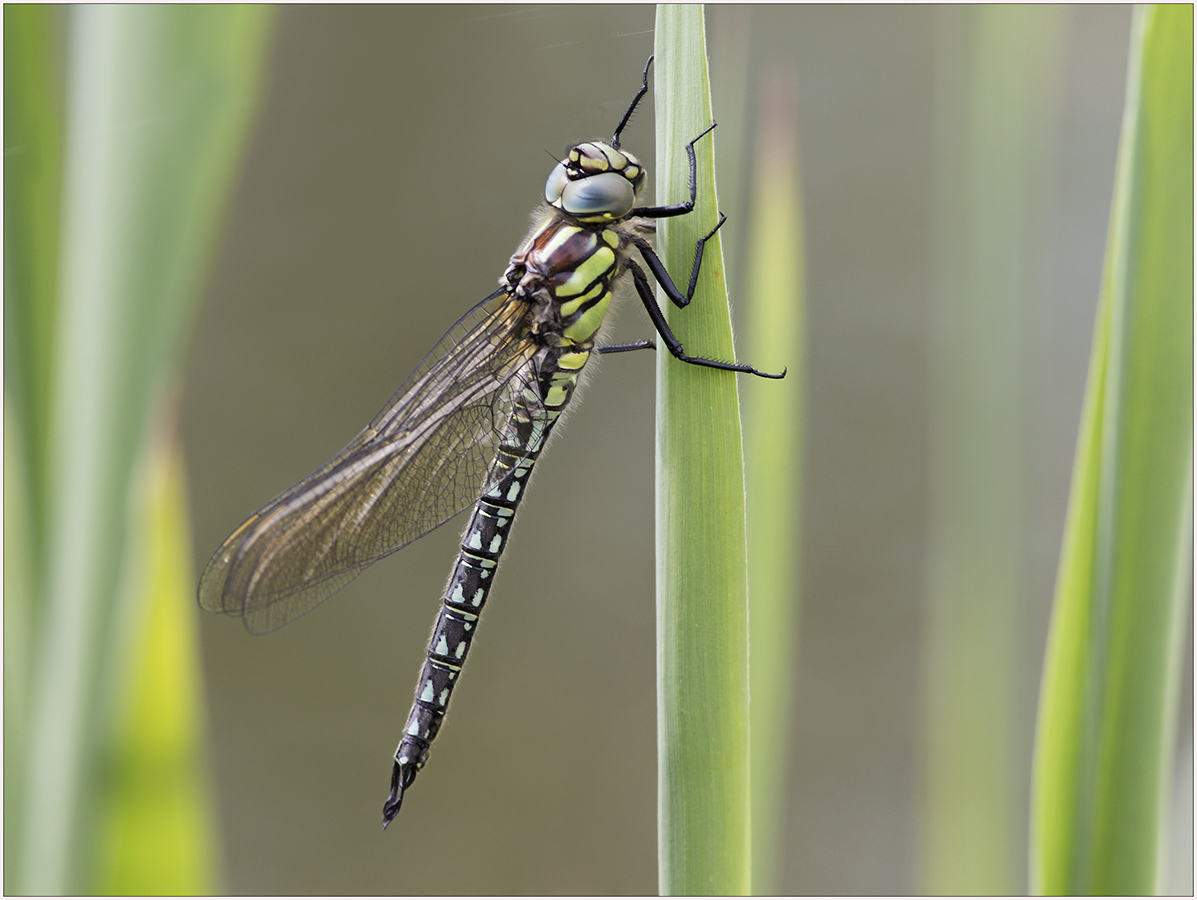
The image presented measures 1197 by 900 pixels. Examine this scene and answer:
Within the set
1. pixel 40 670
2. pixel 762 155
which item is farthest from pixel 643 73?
pixel 40 670

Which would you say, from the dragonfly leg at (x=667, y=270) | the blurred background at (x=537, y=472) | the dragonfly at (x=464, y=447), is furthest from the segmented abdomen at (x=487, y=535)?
the blurred background at (x=537, y=472)

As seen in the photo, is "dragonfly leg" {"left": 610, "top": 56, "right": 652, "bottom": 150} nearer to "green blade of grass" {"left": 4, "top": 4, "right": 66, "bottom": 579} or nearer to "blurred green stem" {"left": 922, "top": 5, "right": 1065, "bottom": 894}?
"blurred green stem" {"left": 922, "top": 5, "right": 1065, "bottom": 894}

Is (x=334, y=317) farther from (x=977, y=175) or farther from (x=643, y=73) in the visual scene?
(x=977, y=175)

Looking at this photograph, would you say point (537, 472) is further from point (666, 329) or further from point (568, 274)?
point (666, 329)

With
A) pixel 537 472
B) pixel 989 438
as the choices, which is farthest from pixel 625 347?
pixel 537 472

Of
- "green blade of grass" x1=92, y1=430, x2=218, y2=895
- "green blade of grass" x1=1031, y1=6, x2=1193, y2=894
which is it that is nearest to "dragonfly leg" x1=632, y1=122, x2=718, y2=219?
"green blade of grass" x1=1031, y1=6, x2=1193, y2=894

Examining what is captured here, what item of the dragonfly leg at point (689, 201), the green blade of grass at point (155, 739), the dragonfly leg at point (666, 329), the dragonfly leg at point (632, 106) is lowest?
the green blade of grass at point (155, 739)

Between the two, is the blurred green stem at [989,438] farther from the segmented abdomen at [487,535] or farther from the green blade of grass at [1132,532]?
the segmented abdomen at [487,535]

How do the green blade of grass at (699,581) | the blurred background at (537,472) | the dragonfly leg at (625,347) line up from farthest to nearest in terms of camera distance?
the blurred background at (537,472) < the dragonfly leg at (625,347) < the green blade of grass at (699,581)
